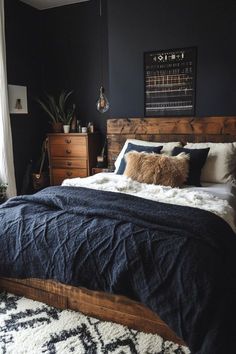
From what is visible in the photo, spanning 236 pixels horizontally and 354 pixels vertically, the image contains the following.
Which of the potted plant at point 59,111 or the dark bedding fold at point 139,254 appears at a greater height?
the potted plant at point 59,111

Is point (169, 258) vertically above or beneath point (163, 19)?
beneath

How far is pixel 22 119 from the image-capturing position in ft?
14.2

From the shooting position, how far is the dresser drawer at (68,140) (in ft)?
13.4

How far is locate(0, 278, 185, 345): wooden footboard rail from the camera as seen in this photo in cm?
177

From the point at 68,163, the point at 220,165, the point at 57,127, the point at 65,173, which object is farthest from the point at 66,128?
the point at 220,165

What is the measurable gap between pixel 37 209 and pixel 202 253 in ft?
3.86

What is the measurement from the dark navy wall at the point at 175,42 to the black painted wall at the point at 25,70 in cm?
129

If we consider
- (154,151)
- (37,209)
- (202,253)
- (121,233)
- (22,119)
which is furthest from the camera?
(22,119)

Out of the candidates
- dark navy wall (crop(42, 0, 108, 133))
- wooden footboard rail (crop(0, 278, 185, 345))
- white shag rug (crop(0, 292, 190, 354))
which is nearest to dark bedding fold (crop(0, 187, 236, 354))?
wooden footboard rail (crop(0, 278, 185, 345))

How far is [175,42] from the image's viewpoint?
138 inches

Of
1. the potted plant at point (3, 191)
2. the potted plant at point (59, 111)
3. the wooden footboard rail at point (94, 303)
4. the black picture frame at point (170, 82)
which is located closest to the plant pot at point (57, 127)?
the potted plant at point (59, 111)

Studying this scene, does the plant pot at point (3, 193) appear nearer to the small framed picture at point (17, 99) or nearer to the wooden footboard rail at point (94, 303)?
the small framed picture at point (17, 99)

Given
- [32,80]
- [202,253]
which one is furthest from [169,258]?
[32,80]

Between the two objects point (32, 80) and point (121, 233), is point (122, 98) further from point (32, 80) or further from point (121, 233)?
point (121, 233)
